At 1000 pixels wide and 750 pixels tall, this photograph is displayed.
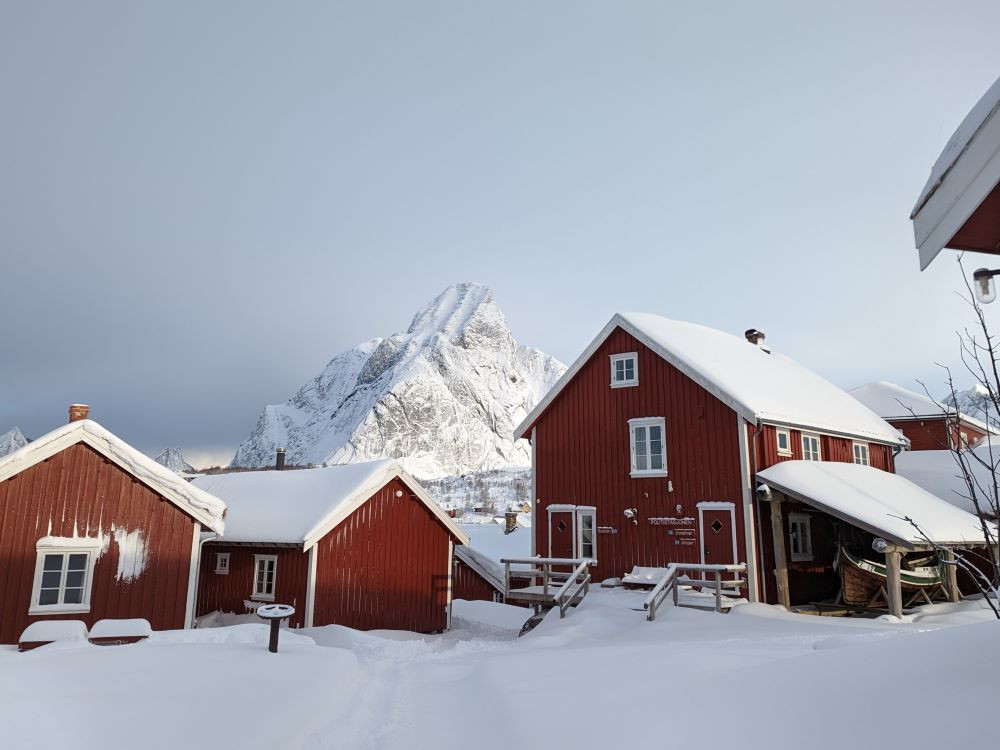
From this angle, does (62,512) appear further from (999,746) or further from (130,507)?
(999,746)

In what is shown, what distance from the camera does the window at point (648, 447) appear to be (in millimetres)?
19703

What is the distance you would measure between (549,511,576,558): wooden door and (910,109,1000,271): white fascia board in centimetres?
1708

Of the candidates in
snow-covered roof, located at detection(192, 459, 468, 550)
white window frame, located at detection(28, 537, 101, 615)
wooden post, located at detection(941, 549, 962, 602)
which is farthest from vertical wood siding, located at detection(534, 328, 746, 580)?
white window frame, located at detection(28, 537, 101, 615)

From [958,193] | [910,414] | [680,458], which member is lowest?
[680,458]

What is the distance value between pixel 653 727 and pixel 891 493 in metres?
16.8

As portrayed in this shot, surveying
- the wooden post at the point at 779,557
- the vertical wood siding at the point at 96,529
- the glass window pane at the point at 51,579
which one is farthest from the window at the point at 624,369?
the glass window pane at the point at 51,579

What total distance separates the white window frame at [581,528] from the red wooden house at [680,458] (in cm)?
4

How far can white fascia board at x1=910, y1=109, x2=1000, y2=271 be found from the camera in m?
4.04

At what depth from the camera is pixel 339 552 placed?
17172mm

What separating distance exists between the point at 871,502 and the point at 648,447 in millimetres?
5573

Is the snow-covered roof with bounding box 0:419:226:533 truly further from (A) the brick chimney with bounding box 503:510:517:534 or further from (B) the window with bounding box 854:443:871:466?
(A) the brick chimney with bounding box 503:510:517:534

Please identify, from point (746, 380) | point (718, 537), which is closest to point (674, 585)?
point (718, 537)

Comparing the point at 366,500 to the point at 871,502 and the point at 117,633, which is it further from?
the point at 871,502

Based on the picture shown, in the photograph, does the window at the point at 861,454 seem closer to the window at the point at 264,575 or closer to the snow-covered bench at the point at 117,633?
the window at the point at 264,575
